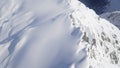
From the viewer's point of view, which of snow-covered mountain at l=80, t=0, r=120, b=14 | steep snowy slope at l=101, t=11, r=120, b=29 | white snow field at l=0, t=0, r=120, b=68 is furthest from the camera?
snow-covered mountain at l=80, t=0, r=120, b=14

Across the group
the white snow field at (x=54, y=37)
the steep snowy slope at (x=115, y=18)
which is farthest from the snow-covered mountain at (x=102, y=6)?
the white snow field at (x=54, y=37)

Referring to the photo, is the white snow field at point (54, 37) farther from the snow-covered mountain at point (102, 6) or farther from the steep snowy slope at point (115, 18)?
the snow-covered mountain at point (102, 6)

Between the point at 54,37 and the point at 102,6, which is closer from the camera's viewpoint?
the point at 54,37

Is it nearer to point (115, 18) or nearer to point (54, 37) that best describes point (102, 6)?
point (115, 18)

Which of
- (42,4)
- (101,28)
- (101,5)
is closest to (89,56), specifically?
(101,28)

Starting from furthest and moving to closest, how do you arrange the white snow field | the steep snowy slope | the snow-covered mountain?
1. the snow-covered mountain
2. the steep snowy slope
3. the white snow field

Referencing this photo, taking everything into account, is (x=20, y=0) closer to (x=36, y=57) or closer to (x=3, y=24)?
(x=3, y=24)

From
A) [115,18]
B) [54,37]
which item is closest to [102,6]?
[115,18]

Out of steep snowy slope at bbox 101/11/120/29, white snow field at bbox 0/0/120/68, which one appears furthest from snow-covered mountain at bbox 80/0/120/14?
white snow field at bbox 0/0/120/68

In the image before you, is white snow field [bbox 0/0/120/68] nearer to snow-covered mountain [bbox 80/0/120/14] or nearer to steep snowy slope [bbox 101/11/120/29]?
steep snowy slope [bbox 101/11/120/29]
